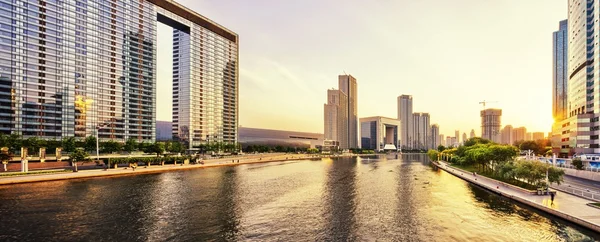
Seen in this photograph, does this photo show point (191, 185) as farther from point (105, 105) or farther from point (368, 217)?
point (105, 105)

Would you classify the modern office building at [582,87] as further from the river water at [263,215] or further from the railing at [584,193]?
the river water at [263,215]

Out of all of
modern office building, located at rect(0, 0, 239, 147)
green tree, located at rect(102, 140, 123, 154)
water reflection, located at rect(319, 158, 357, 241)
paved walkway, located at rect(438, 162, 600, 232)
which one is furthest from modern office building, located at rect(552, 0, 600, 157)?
green tree, located at rect(102, 140, 123, 154)

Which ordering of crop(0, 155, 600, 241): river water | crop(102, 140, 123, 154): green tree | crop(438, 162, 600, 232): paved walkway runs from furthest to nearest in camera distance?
1. crop(102, 140, 123, 154): green tree
2. crop(438, 162, 600, 232): paved walkway
3. crop(0, 155, 600, 241): river water

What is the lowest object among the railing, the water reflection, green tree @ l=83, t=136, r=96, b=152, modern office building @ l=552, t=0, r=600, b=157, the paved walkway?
the water reflection

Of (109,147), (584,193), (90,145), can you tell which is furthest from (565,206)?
(90,145)

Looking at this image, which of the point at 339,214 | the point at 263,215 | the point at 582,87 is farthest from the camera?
the point at 582,87

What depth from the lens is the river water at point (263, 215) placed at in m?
37.0

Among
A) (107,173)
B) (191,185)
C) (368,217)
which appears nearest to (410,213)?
(368,217)

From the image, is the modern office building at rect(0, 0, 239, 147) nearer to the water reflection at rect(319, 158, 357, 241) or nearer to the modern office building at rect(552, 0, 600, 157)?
the water reflection at rect(319, 158, 357, 241)

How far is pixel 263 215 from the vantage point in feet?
156

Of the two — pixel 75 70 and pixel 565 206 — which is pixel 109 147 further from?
pixel 565 206

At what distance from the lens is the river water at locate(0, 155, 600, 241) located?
121ft

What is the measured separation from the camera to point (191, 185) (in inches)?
3063

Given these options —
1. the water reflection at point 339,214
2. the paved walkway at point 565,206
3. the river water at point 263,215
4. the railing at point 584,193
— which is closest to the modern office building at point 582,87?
the railing at point 584,193
